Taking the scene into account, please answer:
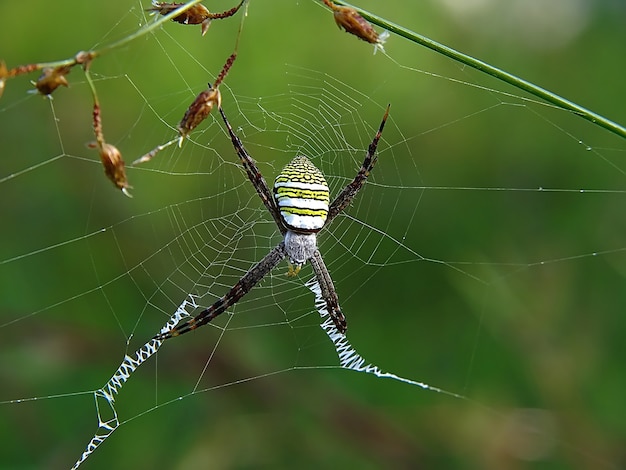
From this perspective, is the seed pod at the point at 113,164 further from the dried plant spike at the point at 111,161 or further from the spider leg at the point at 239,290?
the spider leg at the point at 239,290

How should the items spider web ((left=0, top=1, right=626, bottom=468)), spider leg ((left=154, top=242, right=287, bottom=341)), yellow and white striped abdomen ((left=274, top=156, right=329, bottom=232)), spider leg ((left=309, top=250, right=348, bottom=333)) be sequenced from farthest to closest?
spider leg ((left=309, top=250, right=348, bottom=333)) → spider web ((left=0, top=1, right=626, bottom=468)) → spider leg ((left=154, top=242, right=287, bottom=341)) → yellow and white striped abdomen ((left=274, top=156, right=329, bottom=232))

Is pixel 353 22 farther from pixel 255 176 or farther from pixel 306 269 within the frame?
pixel 306 269

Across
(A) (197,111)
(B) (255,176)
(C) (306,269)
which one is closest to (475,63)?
(A) (197,111)

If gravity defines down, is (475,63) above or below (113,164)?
above

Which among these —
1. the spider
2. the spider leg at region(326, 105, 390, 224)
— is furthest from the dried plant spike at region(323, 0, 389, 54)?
the spider leg at region(326, 105, 390, 224)

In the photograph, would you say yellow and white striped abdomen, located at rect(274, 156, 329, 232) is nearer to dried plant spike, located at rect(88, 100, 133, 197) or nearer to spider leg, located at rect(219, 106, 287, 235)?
spider leg, located at rect(219, 106, 287, 235)
